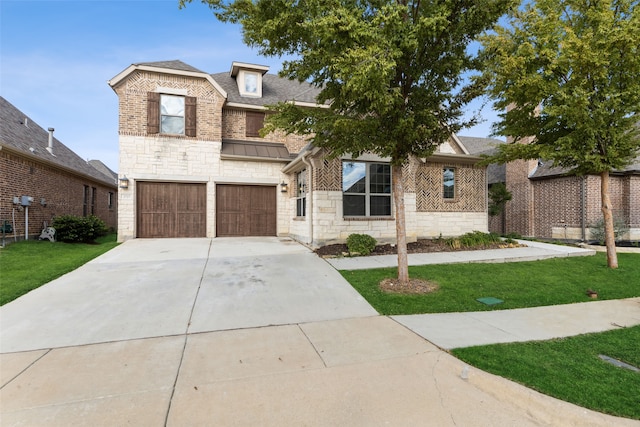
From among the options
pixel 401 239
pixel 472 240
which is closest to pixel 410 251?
pixel 472 240

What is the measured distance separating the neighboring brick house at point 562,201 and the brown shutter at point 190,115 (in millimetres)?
12700

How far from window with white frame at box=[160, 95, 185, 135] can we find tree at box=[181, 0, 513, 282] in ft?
24.8

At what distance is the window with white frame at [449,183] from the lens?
1197 cm

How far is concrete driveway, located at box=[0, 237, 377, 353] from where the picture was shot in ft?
13.3

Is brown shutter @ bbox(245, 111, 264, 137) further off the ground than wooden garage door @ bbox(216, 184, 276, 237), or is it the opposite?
brown shutter @ bbox(245, 111, 264, 137)

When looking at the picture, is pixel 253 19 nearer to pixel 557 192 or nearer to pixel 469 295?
pixel 469 295

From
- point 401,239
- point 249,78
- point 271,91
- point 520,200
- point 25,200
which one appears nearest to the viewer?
point 401,239

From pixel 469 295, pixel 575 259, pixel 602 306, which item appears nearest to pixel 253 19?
pixel 469 295

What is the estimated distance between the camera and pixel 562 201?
50.7 feet

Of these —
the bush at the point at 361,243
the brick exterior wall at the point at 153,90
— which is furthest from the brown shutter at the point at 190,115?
the bush at the point at 361,243

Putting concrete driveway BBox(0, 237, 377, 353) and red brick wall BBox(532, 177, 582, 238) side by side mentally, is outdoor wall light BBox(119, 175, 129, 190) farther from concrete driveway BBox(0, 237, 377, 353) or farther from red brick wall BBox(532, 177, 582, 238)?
red brick wall BBox(532, 177, 582, 238)

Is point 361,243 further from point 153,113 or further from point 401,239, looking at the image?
point 153,113

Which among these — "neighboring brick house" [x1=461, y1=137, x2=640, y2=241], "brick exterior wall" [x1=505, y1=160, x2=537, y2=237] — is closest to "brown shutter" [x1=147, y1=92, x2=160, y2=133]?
"neighboring brick house" [x1=461, y1=137, x2=640, y2=241]

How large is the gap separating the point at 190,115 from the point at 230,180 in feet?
10.4
